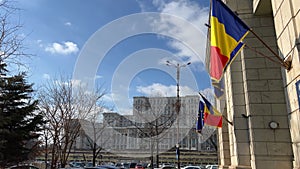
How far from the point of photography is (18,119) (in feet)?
55.9

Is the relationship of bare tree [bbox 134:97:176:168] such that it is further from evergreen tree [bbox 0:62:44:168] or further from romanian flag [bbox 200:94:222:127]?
romanian flag [bbox 200:94:222:127]

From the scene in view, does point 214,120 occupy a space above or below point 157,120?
below

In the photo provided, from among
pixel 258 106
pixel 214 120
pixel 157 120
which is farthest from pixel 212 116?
pixel 157 120

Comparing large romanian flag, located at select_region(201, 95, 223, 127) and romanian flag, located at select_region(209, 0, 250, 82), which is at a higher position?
romanian flag, located at select_region(209, 0, 250, 82)

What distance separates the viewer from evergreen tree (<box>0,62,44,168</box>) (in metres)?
16.4

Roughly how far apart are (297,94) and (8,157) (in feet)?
59.6

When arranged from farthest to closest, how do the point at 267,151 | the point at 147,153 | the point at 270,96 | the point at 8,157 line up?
the point at 147,153, the point at 8,157, the point at 270,96, the point at 267,151

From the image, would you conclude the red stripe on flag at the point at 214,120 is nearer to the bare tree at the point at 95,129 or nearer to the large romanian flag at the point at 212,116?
the large romanian flag at the point at 212,116

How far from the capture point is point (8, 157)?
53.6 feet

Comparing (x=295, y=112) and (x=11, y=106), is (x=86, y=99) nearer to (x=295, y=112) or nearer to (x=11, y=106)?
(x=11, y=106)

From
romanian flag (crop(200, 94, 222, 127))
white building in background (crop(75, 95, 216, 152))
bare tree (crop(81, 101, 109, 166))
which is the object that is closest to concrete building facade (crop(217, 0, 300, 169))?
romanian flag (crop(200, 94, 222, 127))

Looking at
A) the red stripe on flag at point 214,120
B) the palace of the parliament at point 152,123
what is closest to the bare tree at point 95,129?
the palace of the parliament at point 152,123

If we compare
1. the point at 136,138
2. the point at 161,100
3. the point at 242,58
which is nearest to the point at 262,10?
the point at 242,58

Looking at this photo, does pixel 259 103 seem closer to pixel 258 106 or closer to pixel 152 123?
pixel 258 106
